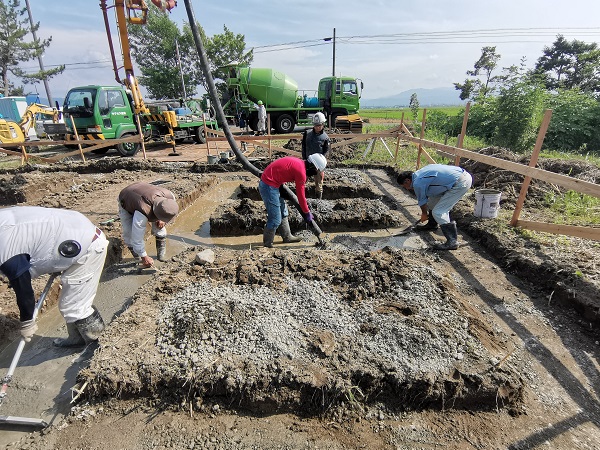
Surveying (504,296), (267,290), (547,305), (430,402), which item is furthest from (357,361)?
(547,305)

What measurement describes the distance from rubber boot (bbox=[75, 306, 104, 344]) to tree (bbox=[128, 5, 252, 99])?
34354 millimetres

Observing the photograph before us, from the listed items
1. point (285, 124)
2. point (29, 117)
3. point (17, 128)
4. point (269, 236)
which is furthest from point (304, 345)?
point (29, 117)

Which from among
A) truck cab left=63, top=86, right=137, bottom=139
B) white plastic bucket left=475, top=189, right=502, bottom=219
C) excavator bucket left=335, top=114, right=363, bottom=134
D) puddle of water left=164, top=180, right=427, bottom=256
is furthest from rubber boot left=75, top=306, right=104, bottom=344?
excavator bucket left=335, top=114, right=363, bottom=134

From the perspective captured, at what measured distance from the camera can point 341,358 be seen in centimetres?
250

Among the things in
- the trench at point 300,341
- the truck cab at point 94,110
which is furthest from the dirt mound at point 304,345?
the truck cab at point 94,110

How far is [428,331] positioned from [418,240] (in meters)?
2.81

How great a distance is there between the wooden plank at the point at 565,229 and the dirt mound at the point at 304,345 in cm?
198

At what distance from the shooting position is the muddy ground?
2189mm

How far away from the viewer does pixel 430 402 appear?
7.74 ft

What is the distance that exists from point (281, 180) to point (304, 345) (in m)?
2.47

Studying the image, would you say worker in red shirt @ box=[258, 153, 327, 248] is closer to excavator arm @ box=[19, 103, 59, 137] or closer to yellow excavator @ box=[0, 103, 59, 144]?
yellow excavator @ box=[0, 103, 59, 144]

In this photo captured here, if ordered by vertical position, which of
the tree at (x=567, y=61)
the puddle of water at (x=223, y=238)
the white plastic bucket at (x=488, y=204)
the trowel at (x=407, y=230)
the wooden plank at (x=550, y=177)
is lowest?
the puddle of water at (x=223, y=238)

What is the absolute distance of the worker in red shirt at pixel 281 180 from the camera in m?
4.35

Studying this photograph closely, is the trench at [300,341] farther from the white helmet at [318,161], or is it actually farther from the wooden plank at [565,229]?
the wooden plank at [565,229]
